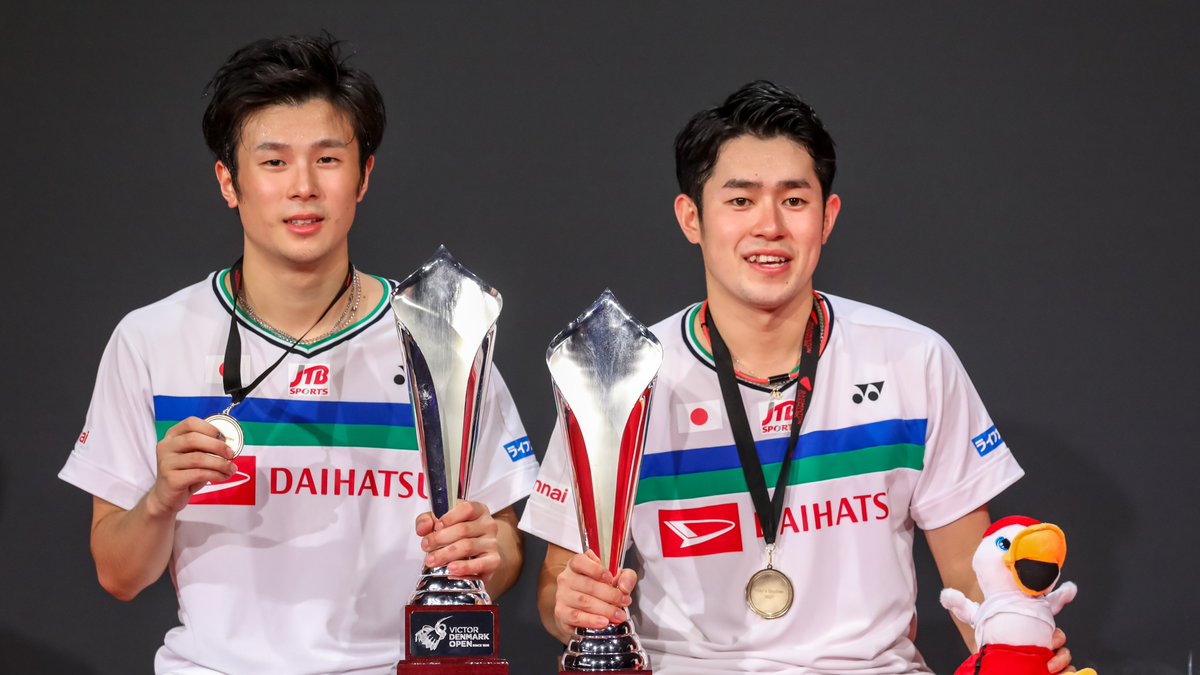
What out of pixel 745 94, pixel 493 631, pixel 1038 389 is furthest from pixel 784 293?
pixel 1038 389

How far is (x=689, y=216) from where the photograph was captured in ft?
7.32

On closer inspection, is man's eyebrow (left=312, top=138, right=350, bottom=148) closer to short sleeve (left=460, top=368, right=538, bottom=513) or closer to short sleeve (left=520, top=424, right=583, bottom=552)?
short sleeve (left=460, top=368, right=538, bottom=513)

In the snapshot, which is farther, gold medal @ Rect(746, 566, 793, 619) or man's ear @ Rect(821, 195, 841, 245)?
man's ear @ Rect(821, 195, 841, 245)

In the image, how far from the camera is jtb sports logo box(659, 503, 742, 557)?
6.95 feet

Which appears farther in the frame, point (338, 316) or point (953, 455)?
point (338, 316)

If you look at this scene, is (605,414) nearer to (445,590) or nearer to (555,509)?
(445,590)

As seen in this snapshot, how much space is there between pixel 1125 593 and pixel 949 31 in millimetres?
1189

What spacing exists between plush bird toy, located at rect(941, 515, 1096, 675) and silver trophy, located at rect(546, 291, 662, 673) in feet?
1.38

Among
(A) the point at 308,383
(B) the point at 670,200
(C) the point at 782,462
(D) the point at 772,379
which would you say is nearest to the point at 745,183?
(D) the point at 772,379

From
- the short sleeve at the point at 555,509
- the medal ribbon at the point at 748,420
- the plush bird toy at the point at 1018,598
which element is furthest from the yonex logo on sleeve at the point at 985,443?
the short sleeve at the point at 555,509

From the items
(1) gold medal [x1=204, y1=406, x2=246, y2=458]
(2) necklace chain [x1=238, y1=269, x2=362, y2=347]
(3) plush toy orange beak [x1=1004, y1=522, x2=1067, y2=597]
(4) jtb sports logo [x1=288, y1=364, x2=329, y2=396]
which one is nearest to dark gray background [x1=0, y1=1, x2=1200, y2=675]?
(2) necklace chain [x1=238, y1=269, x2=362, y2=347]

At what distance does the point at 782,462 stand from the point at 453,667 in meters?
0.71

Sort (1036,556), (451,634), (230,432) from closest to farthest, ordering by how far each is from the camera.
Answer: (1036,556)
(451,634)
(230,432)

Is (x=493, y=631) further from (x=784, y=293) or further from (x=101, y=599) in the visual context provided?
(x=101, y=599)
